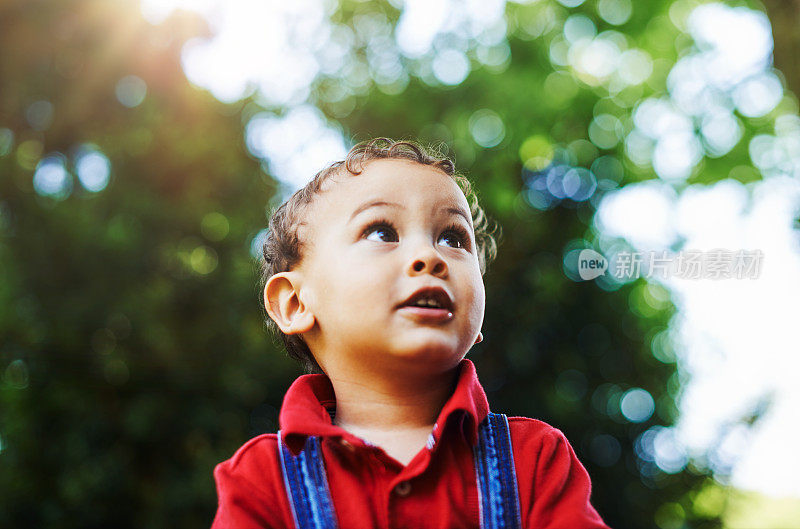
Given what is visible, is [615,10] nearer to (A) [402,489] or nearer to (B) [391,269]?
(B) [391,269]

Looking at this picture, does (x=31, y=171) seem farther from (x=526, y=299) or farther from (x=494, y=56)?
(x=494, y=56)

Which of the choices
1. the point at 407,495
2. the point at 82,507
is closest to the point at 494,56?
the point at 82,507

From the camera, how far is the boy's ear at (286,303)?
115 centimetres

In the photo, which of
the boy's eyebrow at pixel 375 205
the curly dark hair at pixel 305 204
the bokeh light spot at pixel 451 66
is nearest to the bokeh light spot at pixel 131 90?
the bokeh light spot at pixel 451 66

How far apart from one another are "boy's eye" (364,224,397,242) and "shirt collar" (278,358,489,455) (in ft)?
0.77

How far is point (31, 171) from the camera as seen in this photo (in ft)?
10.6

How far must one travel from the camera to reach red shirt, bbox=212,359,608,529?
3.16 feet

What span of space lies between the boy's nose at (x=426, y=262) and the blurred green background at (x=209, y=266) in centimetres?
175

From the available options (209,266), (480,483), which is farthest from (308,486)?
(209,266)

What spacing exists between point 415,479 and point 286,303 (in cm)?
36

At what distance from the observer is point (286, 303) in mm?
1178

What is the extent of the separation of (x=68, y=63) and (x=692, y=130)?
13.6ft

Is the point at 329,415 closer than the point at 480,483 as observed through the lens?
No

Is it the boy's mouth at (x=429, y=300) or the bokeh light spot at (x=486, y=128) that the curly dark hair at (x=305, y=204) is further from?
the bokeh light spot at (x=486, y=128)
